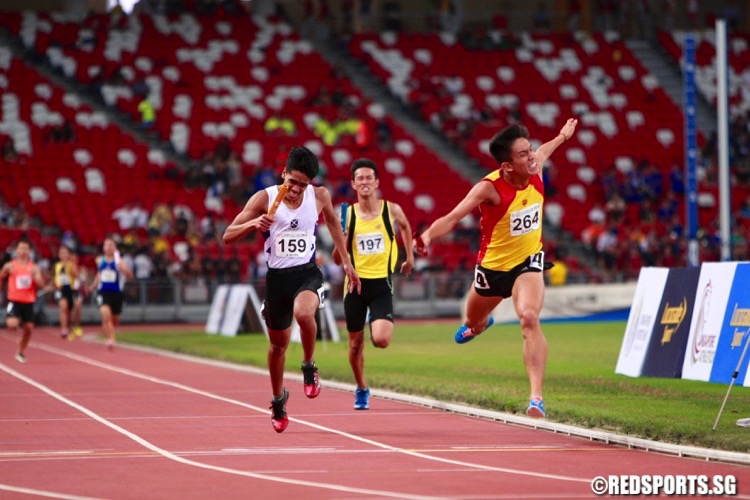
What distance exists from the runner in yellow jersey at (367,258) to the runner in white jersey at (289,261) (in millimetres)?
2287

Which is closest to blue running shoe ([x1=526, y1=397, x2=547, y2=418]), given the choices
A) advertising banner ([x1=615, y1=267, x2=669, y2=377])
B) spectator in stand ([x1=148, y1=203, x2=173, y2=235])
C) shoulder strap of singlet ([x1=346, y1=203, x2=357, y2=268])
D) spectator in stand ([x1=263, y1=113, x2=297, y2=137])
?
shoulder strap of singlet ([x1=346, y1=203, x2=357, y2=268])

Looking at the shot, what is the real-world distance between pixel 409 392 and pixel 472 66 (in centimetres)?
3597

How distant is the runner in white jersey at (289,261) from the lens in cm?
1134

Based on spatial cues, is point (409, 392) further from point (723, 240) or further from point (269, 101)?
point (269, 101)

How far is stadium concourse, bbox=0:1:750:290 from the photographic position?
131ft

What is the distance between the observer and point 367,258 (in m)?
14.4

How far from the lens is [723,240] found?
28.8 metres

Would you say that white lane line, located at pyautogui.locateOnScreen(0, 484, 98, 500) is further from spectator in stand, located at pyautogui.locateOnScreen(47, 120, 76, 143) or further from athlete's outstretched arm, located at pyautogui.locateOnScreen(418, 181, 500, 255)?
spectator in stand, located at pyautogui.locateOnScreen(47, 120, 76, 143)

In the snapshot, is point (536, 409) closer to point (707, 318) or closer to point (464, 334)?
point (464, 334)

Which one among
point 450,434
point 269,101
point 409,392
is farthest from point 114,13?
point 450,434

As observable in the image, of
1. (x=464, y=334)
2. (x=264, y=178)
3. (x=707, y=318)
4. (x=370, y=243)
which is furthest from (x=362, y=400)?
(x=264, y=178)

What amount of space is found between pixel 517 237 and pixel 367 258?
2509 mm

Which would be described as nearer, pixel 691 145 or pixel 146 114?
pixel 691 145

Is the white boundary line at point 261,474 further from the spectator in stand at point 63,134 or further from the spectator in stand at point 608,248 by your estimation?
the spectator in stand at point 63,134
